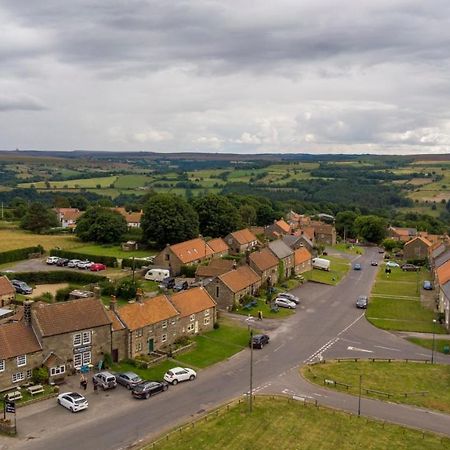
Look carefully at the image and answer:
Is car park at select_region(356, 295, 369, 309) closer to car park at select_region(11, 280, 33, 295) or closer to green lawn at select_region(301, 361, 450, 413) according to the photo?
green lawn at select_region(301, 361, 450, 413)

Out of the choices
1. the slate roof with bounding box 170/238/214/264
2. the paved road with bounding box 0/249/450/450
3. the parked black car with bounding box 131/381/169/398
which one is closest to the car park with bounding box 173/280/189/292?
the slate roof with bounding box 170/238/214/264

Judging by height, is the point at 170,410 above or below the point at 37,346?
below

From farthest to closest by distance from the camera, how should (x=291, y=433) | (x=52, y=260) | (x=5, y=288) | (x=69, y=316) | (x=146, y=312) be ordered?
(x=52, y=260)
(x=5, y=288)
(x=146, y=312)
(x=69, y=316)
(x=291, y=433)

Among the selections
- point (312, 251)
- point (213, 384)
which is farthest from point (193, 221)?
point (213, 384)

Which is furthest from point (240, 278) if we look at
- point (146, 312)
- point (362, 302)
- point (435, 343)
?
point (435, 343)

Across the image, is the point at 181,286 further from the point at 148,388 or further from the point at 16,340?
the point at 148,388

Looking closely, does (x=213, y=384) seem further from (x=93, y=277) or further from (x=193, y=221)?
(x=193, y=221)

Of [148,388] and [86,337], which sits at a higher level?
[86,337]

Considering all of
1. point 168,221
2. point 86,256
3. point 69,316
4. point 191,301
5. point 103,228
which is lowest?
point 86,256
